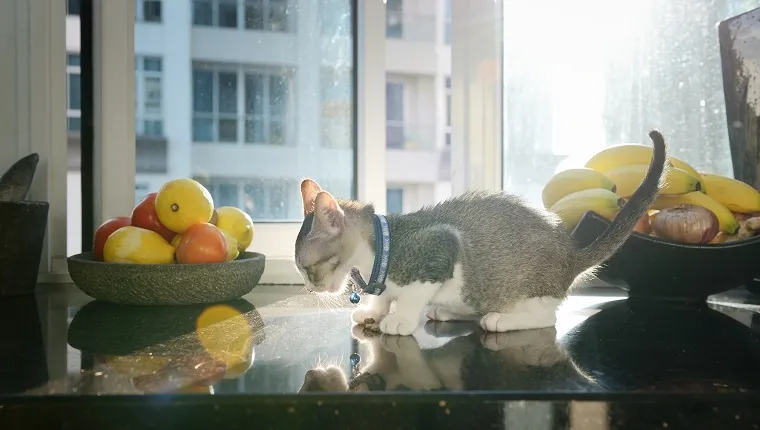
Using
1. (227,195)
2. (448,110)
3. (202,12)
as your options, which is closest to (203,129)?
(227,195)

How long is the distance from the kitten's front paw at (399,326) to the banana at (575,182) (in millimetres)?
499

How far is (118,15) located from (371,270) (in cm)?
90

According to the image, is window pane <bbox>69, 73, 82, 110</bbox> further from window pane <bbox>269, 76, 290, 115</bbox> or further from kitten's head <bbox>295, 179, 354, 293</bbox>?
kitten's head <bbox>295, 179, 354, 293</bbox>

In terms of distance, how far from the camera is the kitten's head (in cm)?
89

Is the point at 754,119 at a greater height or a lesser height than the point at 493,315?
greater

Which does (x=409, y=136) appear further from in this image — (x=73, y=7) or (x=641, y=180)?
(x=73, y=7)

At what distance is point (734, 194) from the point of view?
4.11 ft

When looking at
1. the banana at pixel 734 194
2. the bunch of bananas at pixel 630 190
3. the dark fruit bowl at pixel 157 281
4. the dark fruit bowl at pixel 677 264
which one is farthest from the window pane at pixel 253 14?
the banana at pixel 734 194

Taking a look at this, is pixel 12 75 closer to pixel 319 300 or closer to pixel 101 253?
pixel 101 253

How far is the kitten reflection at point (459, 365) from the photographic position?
62cm

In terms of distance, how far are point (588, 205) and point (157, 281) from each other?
756 mm

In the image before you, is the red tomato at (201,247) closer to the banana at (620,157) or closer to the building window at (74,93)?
the building window at (74,93)

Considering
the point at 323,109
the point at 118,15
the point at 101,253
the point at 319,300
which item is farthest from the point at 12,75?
the point at 319,300

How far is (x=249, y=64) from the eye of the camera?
1557 mm
